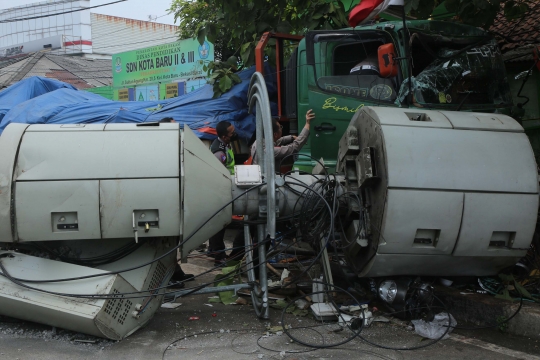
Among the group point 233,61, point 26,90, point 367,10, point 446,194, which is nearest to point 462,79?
point 367,10

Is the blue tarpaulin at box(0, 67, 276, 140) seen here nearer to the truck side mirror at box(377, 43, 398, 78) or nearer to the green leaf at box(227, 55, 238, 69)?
the green leaf at box(227, 55, 238, 69)

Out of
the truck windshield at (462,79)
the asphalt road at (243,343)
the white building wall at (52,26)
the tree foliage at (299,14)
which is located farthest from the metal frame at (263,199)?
the white building wall at (52,26)

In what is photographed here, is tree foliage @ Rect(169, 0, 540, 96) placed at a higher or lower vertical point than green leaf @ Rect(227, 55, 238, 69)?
higher

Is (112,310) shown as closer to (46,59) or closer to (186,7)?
(186,7)

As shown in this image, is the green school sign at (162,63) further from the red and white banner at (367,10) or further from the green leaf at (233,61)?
the red and white banner at (367,10)

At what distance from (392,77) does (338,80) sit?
608 millimetres

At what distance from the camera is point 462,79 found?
20.7 feet

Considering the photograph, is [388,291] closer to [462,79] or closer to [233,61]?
[462,79]

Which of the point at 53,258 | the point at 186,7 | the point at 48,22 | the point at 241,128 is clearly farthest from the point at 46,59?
the point at 53,258

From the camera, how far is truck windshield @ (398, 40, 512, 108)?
20.2 ft

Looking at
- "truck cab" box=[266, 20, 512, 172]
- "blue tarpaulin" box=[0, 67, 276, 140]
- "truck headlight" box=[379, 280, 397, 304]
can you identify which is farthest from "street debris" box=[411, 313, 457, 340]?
"blue tarpaulin" box=[0, 67, 276, 140]

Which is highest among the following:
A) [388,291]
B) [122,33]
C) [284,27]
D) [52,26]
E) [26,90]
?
[52,26]

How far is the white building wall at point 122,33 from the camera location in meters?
33.7

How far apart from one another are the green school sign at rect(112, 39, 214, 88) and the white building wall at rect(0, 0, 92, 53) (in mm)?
18122
